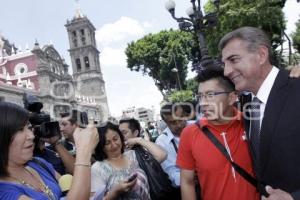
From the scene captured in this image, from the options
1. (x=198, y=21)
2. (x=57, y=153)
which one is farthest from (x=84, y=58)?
(x=57, y=153)

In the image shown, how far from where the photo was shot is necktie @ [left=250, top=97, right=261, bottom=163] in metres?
2.57

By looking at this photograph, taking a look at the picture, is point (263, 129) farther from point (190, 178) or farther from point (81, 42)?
point (81, 42)

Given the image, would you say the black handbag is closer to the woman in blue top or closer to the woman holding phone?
the woman holding phone

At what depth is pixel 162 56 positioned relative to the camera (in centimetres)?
4259

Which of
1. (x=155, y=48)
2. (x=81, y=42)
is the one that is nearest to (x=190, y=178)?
(x=155, y=48)

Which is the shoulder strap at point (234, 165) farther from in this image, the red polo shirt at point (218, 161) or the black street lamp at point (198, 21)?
the black street lamp at point (198, 21)

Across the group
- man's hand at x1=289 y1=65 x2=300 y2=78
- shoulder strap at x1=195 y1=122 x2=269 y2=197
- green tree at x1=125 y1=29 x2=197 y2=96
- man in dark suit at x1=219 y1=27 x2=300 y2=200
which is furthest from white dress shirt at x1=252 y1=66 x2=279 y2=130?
green tree at x1=125 y1=29 x2=197 y2=96

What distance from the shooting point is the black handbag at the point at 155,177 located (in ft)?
12.0

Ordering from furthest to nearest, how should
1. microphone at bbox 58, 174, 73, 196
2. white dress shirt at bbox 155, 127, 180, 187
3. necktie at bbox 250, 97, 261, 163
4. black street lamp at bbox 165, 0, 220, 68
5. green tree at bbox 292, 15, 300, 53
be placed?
green tree at bbox 292, 15, 300, 53, black street lamp at bbox 165, 0, 220, 68, white dress shirt at bbox 155, 127, 180, 187, microphone at bbox 58, 174, 73, 196, necktie at bbox 250, 97, 261, 163

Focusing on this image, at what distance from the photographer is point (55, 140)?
3.62m

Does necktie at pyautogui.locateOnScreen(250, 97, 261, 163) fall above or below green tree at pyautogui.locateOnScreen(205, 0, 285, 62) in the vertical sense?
below

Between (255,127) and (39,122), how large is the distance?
1658mm

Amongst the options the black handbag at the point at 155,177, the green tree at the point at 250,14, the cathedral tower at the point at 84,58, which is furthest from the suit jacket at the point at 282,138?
the cathedral tower at the point at 84,58

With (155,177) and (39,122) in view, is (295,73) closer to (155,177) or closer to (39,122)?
(155,177)
